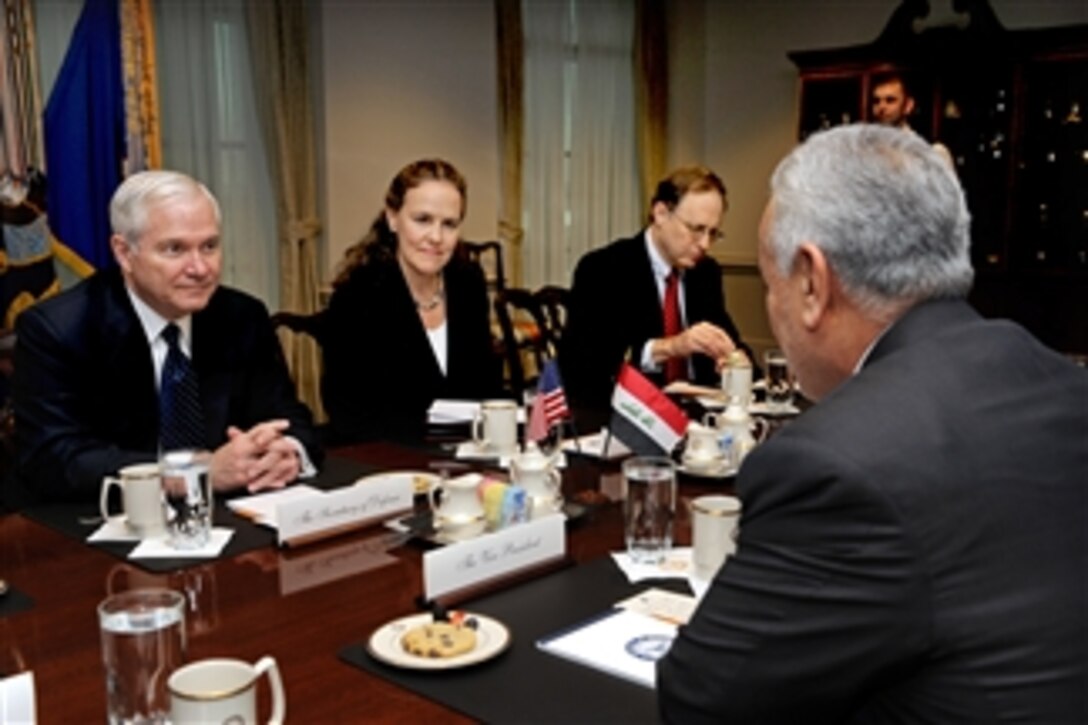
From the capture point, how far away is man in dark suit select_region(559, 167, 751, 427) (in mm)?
3197

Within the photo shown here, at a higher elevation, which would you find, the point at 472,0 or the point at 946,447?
the point at 472,0

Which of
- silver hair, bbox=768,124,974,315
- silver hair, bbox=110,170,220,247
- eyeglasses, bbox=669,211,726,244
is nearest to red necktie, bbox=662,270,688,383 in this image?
eyeglasses, bbox=669,211,726,244

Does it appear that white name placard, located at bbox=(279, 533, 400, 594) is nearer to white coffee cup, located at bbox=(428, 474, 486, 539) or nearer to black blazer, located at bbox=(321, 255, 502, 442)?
white coffee cup, located at bbox=(428, 474, 486, 539)

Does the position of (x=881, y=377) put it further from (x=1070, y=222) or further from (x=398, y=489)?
(x=1070, y=222)

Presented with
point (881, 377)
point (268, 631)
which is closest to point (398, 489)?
point (268, 631)

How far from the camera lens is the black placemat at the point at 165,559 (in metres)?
1.57

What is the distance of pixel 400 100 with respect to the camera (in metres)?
5.58

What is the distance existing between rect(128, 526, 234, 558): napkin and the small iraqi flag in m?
0.73

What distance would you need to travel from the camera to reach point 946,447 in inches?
35.0

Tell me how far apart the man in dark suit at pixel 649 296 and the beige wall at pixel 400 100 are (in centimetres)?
238

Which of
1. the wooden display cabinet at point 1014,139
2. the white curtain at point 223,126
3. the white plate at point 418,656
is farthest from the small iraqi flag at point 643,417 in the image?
the wooden display cabinet at point 1014,139

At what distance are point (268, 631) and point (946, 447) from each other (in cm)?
82

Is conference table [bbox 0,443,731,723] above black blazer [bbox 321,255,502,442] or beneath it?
beneath

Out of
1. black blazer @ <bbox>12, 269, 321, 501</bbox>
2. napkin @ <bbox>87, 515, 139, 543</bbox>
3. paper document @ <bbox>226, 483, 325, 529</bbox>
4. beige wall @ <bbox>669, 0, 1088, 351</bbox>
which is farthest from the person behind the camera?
beige wall @ <bbox>669, 0, 1088, 351</bbox>
